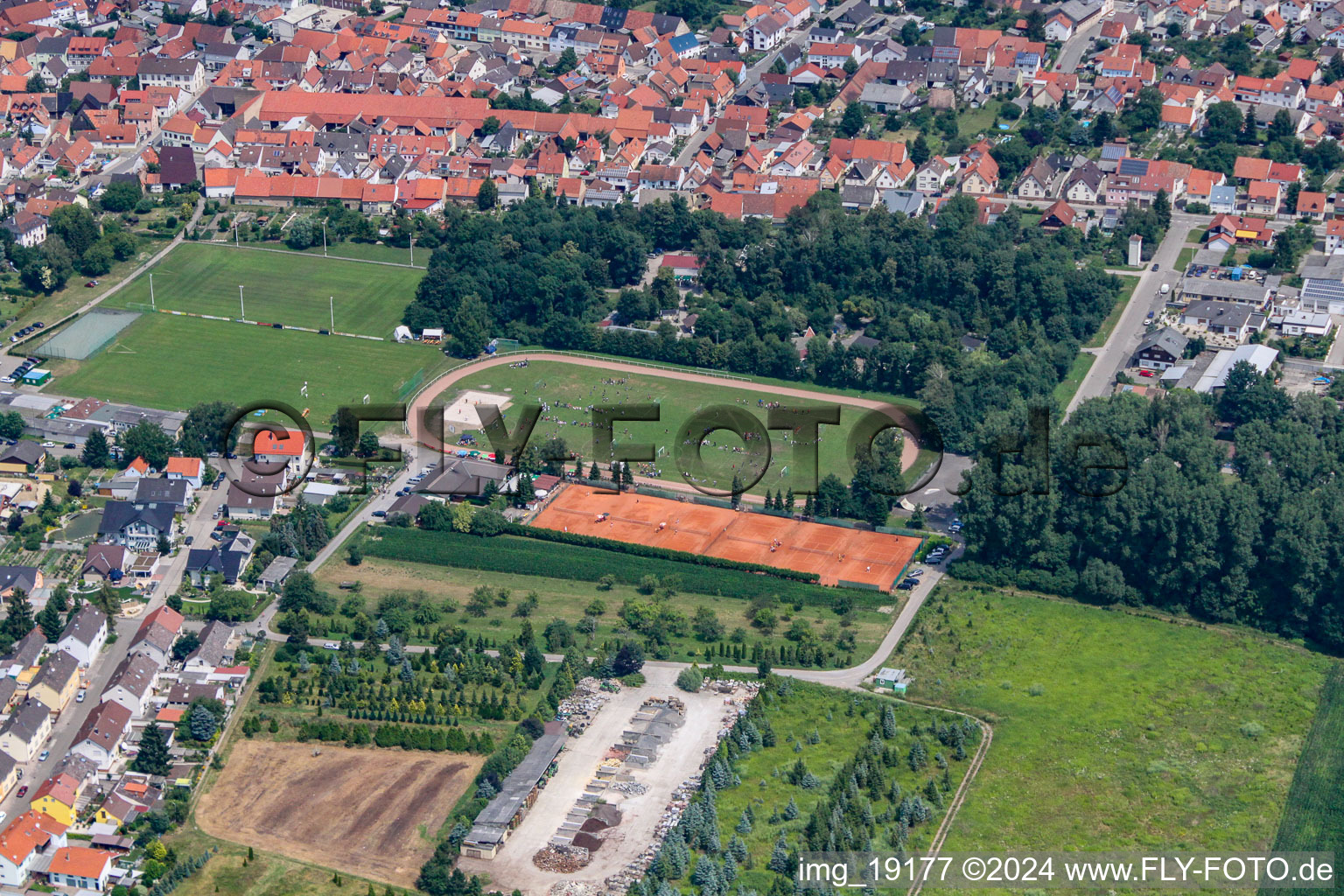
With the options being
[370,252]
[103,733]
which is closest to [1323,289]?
[370,252]

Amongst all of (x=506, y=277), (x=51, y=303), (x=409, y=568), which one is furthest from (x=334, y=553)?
(x=51, y=303)

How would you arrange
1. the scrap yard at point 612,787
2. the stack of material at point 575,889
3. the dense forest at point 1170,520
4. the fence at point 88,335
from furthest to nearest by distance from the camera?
the fence at point 88,335, the dense forest at point 1170,520, the scrap yard at point 612,787, the stack of material at point 575,889

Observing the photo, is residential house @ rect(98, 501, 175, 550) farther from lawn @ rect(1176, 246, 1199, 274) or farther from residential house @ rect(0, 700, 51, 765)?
lawn @ rect(1176, 246, 1199, 274)

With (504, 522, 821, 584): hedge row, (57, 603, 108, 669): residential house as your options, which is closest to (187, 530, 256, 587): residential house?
(57, 603, 108, 669): residential house

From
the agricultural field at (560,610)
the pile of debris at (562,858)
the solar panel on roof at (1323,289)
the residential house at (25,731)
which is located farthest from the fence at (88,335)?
the solar panel on roof at (1323,289)

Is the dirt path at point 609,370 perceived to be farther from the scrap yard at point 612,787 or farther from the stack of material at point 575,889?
the stack of material at point 575,889

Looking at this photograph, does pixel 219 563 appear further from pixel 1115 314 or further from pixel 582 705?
pixel 1115 314

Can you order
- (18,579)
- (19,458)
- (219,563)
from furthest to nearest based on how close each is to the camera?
(19,458), (219,563), (18,579)
